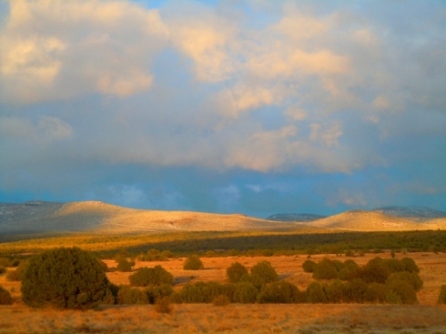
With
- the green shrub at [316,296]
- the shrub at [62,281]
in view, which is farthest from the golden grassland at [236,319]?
the green shrub at [316,296]

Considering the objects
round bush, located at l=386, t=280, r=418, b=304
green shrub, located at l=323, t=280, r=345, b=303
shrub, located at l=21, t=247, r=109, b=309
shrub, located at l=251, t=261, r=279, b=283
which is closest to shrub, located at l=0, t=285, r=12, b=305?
shrub, located at l=21, t=247, r=109, b=309

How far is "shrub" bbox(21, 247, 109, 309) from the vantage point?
2578 centimetres

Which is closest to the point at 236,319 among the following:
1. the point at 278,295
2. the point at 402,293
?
the point at 278,295

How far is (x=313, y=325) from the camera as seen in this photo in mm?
22312

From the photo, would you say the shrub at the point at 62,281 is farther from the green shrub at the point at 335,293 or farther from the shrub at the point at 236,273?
the shrub at the point at 236,273

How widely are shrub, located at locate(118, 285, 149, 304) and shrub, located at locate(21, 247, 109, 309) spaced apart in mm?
3674

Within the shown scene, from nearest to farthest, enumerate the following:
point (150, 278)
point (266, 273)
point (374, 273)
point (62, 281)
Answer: point (62, 281), point (374, 273), point (266, 273), point (150, 278)

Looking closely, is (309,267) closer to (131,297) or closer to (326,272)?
(326,272)

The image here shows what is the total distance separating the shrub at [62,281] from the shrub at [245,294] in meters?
7.44

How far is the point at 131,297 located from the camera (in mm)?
30703

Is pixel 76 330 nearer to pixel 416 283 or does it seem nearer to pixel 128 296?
pixel 128 296

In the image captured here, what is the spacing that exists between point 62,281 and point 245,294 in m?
9.65

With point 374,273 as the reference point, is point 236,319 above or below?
below

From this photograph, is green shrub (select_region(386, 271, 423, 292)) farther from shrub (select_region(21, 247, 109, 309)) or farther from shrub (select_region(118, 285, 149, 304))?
shrub (select_region(21, 247, 109, 309))
